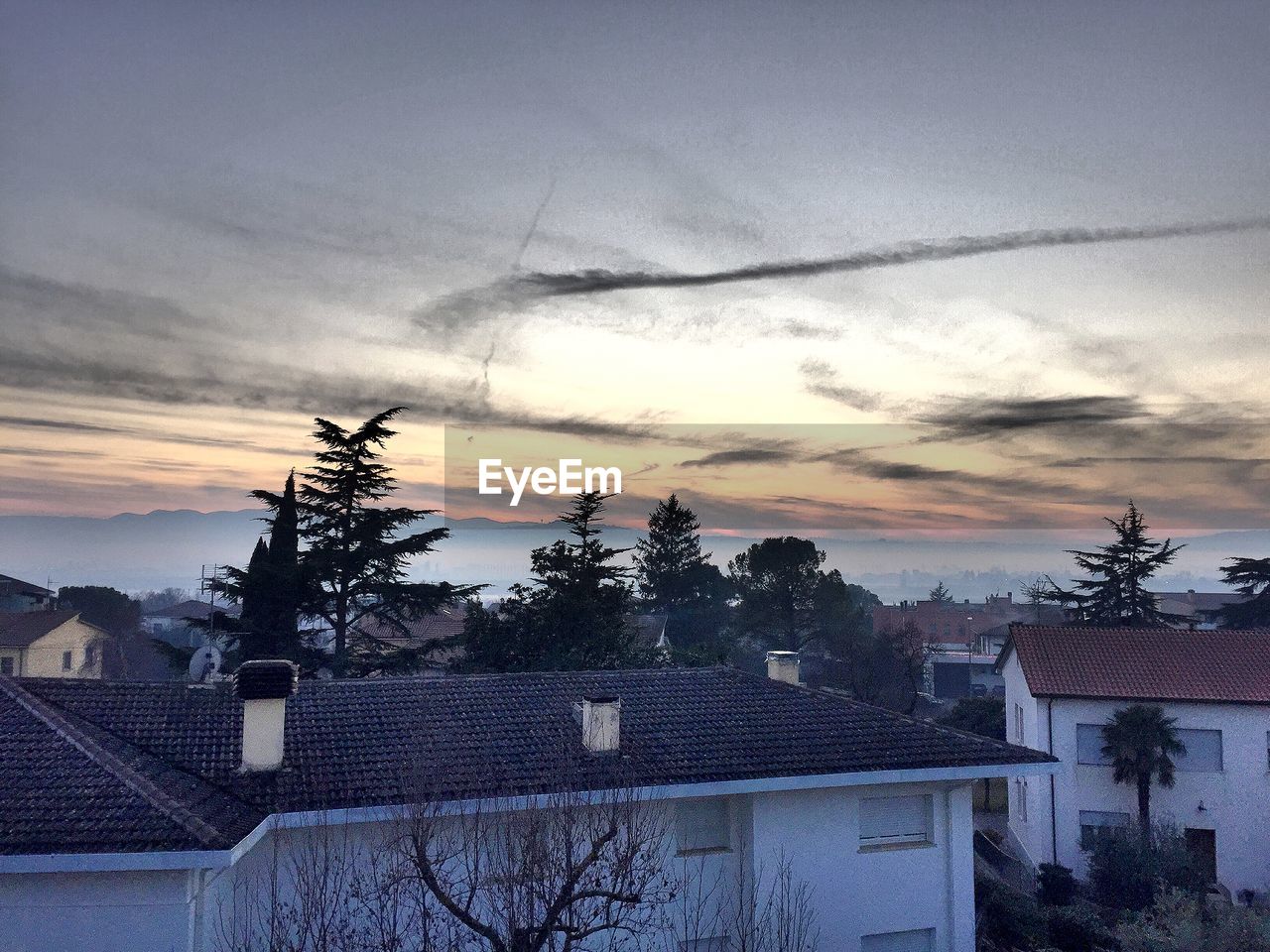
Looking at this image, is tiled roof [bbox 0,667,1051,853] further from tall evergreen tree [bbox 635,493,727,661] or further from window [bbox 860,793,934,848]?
tall evergreen tree [bbox 635,493,727,661]

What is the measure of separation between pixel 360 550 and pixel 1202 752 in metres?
25.2

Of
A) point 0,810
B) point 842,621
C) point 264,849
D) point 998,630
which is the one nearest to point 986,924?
point 264,849

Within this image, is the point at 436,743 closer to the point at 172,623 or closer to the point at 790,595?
the point at 790,595

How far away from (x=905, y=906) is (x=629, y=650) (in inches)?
839

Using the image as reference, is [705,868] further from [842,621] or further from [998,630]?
[998,630]

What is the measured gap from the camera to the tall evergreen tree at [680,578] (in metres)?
67.7

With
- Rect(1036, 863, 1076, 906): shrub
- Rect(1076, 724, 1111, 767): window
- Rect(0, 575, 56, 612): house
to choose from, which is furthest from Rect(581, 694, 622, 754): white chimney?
Rect(0, 575, 56, 612): house

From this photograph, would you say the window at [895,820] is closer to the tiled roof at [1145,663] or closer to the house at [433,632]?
the tiled roof at [1145,663]

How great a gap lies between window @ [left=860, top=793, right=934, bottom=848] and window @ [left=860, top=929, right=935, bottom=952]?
1232 millimetres

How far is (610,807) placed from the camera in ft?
34.2

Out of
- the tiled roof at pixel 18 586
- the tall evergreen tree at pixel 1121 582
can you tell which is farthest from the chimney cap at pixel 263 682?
the tiled roof at pixel 18 586

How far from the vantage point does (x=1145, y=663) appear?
2895cm

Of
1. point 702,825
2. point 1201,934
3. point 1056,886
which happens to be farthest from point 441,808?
point 1056,886

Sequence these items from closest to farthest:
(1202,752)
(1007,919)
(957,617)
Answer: (1007,919) < (1202,752) < (957,617)
